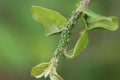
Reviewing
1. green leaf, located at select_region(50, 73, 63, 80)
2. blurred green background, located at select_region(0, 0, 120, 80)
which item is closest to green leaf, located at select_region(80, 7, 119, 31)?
green leaf, located at select_region(50, 73, 63, 80)

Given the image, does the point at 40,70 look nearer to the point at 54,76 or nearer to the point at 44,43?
the point at 54,76

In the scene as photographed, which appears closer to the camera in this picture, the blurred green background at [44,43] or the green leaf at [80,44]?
the green leaf at [80,44]

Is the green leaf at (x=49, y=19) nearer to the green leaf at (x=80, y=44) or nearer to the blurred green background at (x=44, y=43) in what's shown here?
the green leaf at (x=80, y=44)

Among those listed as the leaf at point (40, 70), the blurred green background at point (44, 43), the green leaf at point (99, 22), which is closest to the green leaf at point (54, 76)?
the leaf at point (40, 70)

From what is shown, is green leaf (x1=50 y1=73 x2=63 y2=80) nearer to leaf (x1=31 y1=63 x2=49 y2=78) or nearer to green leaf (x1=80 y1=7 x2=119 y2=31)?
leaf (x1=31 y1=63 x2=49 y2=78)

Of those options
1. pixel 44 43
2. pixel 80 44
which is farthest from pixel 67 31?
pixel 44 43

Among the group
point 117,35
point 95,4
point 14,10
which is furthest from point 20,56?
point 117,35

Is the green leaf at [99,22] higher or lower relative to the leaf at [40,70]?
higher
